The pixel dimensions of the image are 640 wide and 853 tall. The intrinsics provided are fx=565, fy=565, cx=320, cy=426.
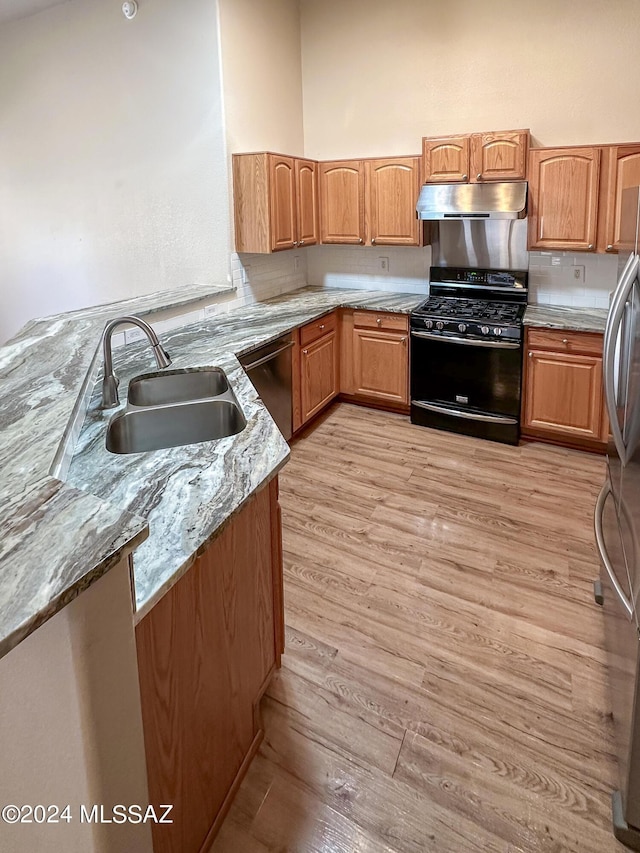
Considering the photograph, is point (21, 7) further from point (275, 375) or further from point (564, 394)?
point (564, 394)

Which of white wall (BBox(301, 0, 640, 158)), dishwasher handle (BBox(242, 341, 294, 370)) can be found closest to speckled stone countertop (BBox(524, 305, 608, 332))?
white wall (BBox(301, 0, 640, 158))

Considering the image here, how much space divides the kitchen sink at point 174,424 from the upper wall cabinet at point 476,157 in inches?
112

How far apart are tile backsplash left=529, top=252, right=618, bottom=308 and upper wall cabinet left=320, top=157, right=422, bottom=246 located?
0.95m

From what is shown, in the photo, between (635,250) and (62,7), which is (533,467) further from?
(62,7)

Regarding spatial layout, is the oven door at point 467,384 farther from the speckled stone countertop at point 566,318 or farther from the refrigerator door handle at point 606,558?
the refrigerator door handle at point 606,558

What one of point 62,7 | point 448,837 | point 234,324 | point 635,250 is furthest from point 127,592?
point 62,7

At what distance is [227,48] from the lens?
3.89 m

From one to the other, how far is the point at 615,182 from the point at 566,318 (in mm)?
882

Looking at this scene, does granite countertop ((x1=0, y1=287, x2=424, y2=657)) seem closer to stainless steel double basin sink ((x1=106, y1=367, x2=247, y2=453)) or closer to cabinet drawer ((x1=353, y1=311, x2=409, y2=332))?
stainless steel double basin sink ((x1=106, y1=367, x2=247, y2=453))

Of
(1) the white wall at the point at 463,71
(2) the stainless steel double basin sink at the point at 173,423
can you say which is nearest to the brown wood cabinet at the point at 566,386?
(1) the white wall at the point at 463,71

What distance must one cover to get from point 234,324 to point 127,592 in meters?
3.15

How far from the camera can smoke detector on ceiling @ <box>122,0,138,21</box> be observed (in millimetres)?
4078

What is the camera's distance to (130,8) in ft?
13.4

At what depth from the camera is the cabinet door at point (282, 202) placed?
404 cm
